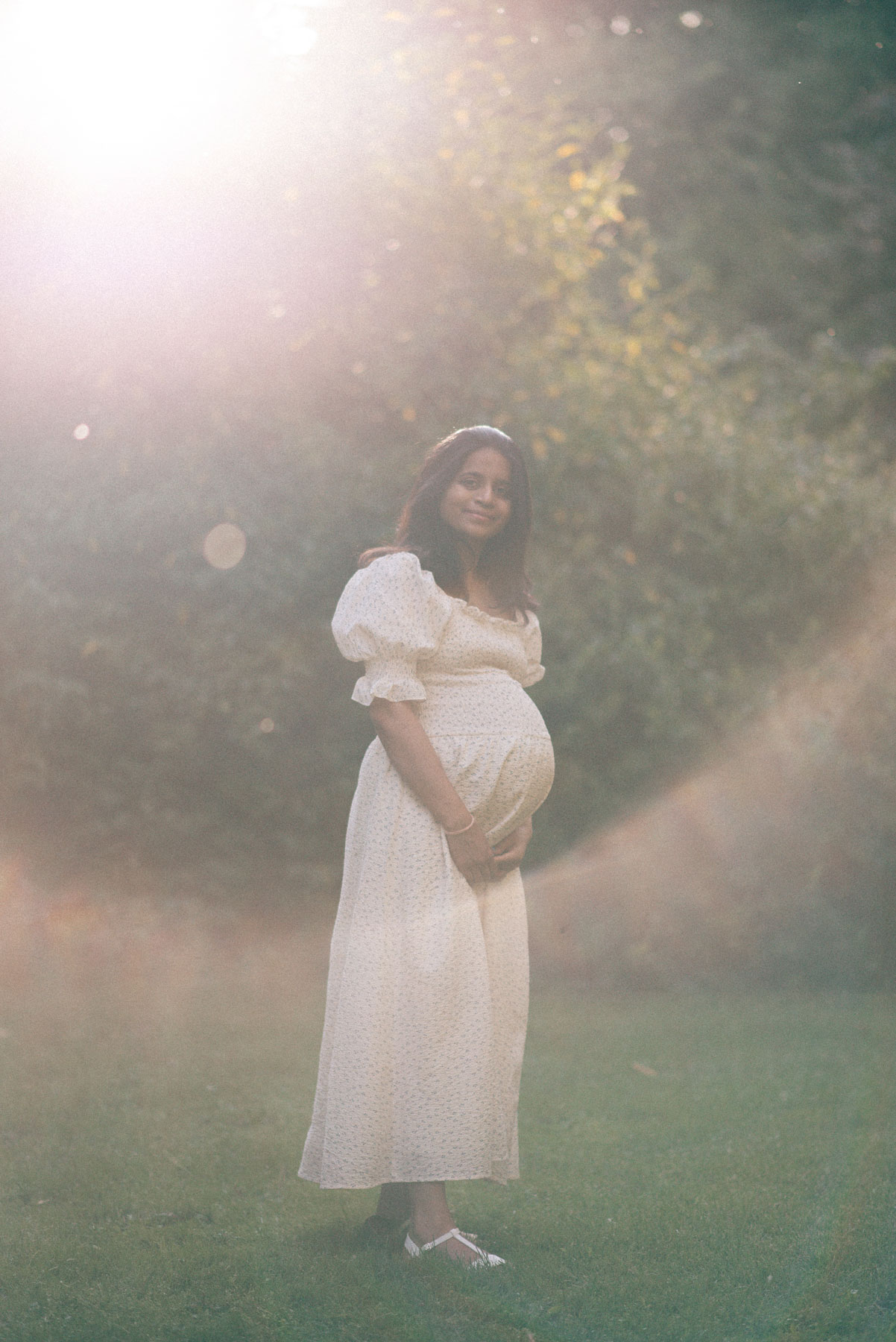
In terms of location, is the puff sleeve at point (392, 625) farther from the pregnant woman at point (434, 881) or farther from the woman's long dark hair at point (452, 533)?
the woman's long dark hair at point (452, 533)

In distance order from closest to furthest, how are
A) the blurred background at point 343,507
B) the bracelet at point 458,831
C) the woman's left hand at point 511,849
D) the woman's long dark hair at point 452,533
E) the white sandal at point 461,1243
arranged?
1. the white sandal at point 461,1243
2. the bracelet at point 458,831
3. the woman's left hand at point 511,849
4. the woman's long dark hair at point 452,533
5. the blurred background at point 343,507

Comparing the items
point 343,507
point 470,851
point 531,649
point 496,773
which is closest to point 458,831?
point 470,851

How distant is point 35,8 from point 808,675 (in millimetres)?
5035

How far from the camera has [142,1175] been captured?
11.8ft

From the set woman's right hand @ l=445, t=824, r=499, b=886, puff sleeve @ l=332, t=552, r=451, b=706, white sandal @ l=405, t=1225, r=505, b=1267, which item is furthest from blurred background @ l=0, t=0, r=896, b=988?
white sandal @ l=405, t=1225, r=505, b=1267

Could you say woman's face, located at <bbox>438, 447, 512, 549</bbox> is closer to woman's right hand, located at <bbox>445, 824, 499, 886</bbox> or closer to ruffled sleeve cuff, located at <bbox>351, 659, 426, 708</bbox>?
ruffled sleeve cuff, located at <bbox>351, 659, 426, 708</bbox>

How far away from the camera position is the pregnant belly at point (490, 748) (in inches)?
120

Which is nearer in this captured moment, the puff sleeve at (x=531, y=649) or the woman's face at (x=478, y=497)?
the woman's face at (x=478, y=497)

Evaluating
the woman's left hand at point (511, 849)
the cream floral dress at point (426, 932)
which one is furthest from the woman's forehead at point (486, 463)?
the woman's left hand at point (511, 849)

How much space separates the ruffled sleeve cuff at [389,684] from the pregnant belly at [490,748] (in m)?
0.12

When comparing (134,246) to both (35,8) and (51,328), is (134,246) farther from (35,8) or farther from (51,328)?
(35,8)

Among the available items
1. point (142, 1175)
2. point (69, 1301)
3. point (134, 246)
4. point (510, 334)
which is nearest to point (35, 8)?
point (134, 246)

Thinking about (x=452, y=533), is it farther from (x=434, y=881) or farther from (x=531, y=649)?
(x=434, y=881)

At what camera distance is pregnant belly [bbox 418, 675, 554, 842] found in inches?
120
